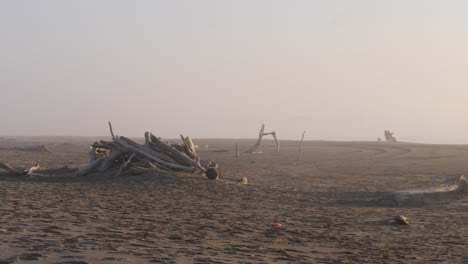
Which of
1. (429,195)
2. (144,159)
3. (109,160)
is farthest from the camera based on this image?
(109,160)

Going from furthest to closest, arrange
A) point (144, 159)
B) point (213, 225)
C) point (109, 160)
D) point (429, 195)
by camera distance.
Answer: point (109, 160) → point (144, 159) → point (429, 195) → point (213, 225)

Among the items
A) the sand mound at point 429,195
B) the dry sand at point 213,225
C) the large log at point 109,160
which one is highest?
the large log at point 109,160

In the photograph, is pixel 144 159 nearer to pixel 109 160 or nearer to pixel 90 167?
pixel 109 160

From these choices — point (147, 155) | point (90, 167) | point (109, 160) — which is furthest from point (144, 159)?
point (90, 167)

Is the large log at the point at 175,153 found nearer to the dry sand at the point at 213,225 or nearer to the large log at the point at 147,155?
the large log at the point at 147,155

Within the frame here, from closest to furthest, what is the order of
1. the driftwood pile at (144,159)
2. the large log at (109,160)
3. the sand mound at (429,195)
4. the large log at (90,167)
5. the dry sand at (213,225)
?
the dry sand at (213,225)
the sand mound at (429,195)
the driftwood pile at (144,159)
the large log at (90,167)
the large log at (109,160)

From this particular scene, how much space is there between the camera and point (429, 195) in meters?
12.1

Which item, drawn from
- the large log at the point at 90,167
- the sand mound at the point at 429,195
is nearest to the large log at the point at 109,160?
the large log at the point at 90,167

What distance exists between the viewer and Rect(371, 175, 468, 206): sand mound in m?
11.7

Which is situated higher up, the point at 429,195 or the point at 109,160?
the point at 109,160

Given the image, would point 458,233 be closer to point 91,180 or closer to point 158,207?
point 158,207

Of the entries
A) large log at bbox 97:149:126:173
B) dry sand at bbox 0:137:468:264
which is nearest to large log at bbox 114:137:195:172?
large log at bbox 97:149:126:173

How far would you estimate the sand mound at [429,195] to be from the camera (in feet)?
38.3

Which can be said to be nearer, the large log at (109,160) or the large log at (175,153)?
the large log at (175,153)
